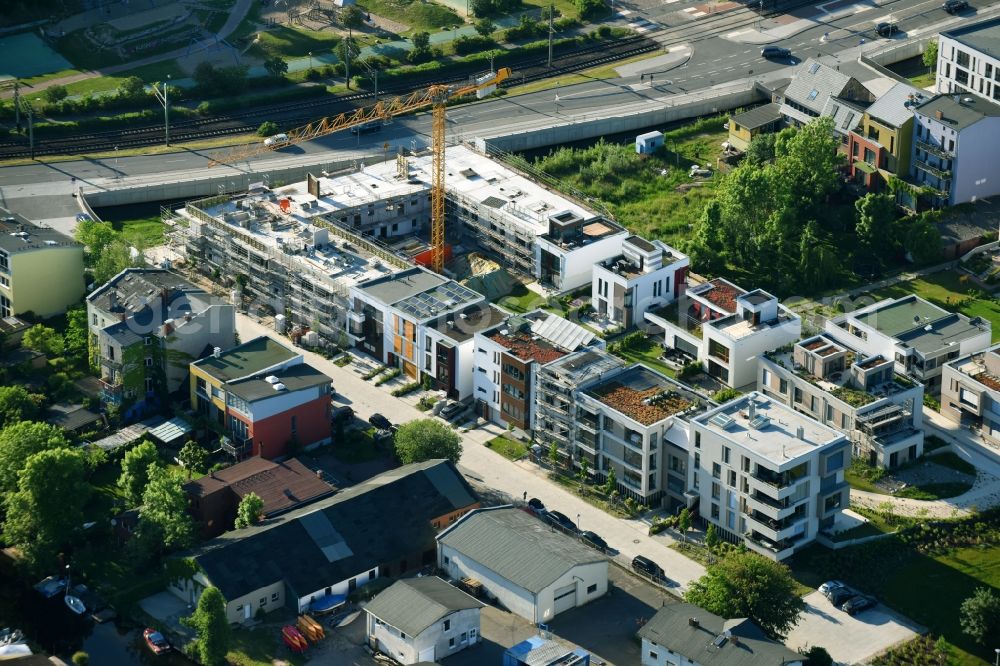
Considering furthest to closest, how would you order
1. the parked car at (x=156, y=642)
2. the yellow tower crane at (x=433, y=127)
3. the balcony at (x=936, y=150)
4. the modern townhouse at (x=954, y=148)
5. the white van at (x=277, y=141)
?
the white van at (x=277, y=141)
the balcony at (x=936, y=150)
the modern townhouse at (x=954, y=148)
the yellow tower crane at (x=433, y=127)
the parked car at (x=156, y=642)

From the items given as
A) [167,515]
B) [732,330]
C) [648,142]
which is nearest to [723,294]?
[732,330]

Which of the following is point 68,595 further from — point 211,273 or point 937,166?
point 937,166

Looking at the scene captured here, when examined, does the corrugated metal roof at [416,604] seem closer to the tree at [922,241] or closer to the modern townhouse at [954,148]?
the tree at [922,241]

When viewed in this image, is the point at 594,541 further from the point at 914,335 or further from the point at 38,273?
the point at 38,273

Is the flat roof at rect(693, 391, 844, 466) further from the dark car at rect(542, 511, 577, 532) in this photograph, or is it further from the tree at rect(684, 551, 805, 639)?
the dark car at rect(542, 511, 577, 532)

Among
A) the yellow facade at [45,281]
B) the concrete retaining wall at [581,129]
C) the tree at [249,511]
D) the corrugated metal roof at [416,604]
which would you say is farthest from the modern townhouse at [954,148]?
the yellow facade at [45,281]
